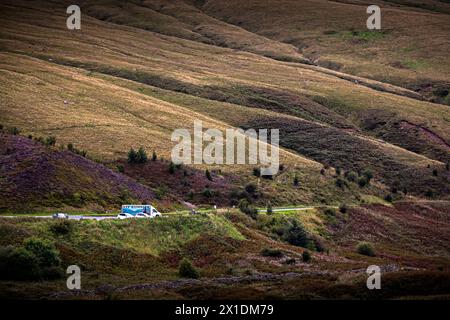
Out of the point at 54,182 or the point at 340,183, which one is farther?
the point at 340,183

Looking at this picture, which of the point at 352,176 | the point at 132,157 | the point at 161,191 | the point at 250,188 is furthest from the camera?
the point at 352,176

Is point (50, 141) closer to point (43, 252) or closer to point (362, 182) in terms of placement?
point (43, 252)

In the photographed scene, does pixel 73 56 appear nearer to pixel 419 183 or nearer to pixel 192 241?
pixel 419 183

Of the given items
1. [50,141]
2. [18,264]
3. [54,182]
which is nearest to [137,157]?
[50,141]

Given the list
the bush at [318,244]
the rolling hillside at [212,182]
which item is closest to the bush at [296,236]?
the rolling hillside at [212,182]

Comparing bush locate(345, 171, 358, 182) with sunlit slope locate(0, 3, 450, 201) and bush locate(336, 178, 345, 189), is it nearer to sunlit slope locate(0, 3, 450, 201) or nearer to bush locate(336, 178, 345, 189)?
bush locate(336, 178, 345, 189)

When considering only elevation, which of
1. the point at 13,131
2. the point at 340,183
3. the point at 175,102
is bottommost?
the point at 340,183
